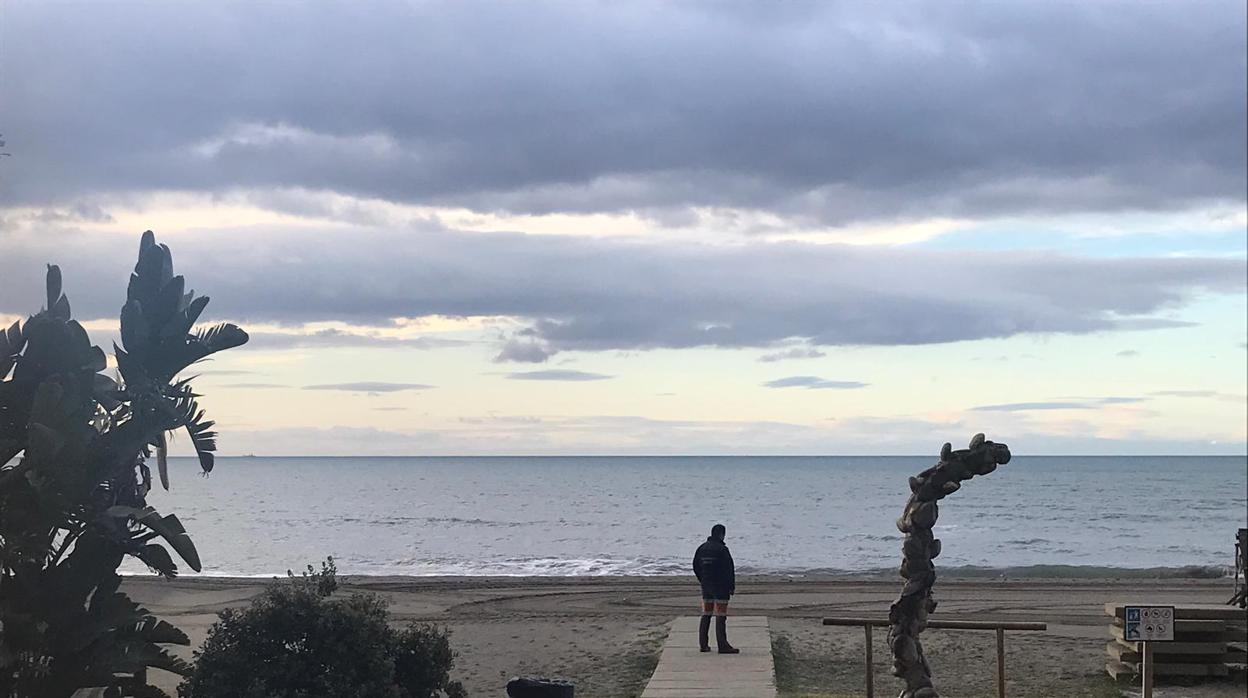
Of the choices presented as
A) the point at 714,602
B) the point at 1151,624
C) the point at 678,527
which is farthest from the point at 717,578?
the point at 678,527

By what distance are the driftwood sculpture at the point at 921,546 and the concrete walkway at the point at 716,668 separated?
2329 mm

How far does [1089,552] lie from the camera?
46.0m

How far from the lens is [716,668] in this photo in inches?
525

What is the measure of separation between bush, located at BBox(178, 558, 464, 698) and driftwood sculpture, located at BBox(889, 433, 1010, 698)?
397 cm

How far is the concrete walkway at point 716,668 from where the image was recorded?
1188 cm

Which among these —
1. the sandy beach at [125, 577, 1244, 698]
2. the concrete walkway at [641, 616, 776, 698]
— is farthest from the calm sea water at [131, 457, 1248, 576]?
the concrete walkway at [641, 616, 776, 698]

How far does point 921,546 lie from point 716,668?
4.75 m

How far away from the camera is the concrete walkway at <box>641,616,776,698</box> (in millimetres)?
11883

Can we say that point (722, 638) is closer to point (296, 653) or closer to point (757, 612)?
point (296, 653)

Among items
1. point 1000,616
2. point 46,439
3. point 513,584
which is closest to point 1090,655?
point 1000,616

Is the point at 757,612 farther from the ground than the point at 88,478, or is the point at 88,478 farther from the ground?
the point at 88,478

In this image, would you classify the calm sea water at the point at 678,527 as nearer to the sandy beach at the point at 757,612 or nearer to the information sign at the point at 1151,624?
the sandy beach at the point at 757,612

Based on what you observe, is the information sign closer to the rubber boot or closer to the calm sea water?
the rubber boot

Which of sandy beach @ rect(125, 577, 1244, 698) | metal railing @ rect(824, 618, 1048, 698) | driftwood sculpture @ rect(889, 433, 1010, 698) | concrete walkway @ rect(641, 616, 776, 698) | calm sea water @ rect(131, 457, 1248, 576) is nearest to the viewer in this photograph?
driftwood sculpture @ rect(889, 433, 1010, 698)
